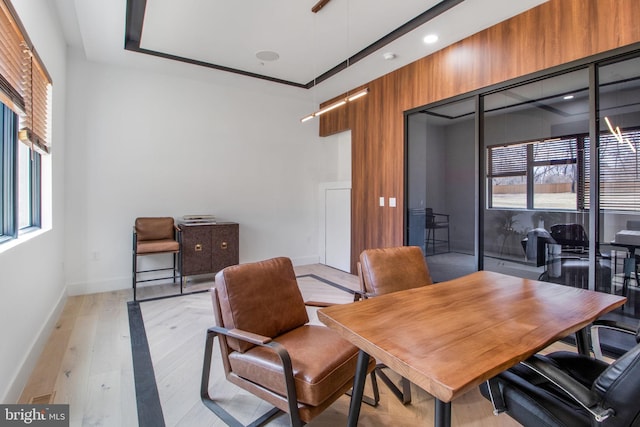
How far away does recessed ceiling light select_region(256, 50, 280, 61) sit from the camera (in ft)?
12.9

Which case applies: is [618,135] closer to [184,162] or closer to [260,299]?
[260,299]

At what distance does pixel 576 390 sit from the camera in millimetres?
1085

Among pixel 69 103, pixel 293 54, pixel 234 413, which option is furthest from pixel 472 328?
pixel 69 103

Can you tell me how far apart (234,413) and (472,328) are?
4.69ft

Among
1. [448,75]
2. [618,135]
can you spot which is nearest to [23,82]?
[448,75]

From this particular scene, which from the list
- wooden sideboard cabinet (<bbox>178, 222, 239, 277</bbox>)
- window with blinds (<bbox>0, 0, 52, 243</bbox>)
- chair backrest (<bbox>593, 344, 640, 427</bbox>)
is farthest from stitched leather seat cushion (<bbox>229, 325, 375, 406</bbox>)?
wooden sideboard cabinet (<bbox>178, 222, 239, 277</bbox>)

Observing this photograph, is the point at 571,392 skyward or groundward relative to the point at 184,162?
groundward

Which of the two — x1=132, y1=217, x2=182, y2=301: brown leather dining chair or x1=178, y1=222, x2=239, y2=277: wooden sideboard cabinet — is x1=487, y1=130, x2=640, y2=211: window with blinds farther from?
x1=132, y1=217, x2=182, y2=301: brown leather dining chair

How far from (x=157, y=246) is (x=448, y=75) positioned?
3971 mm

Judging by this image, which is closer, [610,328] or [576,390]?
[576,390]

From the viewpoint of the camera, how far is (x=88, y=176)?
4.09 meters

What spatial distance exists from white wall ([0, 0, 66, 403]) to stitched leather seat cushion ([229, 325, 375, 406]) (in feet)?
4.57

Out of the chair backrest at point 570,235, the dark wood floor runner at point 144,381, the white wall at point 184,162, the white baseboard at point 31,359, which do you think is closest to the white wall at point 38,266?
the white baseboard at point 31,359

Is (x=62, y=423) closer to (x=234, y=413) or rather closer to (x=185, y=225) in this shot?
(x=234, y=413)
